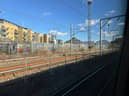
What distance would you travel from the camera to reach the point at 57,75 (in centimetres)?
1387

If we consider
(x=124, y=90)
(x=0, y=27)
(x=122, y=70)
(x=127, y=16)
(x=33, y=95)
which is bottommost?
(x=33, y=95)

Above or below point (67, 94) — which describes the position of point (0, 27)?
above

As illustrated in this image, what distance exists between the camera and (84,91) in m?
9.26

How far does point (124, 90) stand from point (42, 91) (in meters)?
6.01

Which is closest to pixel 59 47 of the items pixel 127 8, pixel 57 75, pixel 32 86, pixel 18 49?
pixel 18 49

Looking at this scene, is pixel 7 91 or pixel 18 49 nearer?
pixel 7 91

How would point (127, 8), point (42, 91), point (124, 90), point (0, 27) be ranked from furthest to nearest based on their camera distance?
point (0, 27)
point (42, 91)
point (127, 8)
point (124, 90)

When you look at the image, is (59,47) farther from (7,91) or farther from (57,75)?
(7,91)


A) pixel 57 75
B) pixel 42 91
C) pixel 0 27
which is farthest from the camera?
pixel 0 27

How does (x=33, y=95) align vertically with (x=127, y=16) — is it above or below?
below

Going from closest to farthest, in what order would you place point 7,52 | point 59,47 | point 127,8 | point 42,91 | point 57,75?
point 127,8, point 42,91, point 57,75, point 7,52, point 59,47

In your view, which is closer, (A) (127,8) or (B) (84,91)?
(A) (127,8)

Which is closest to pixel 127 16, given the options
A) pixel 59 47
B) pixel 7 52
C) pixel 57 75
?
pixel 57 75

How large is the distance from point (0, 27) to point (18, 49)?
3765 cm
